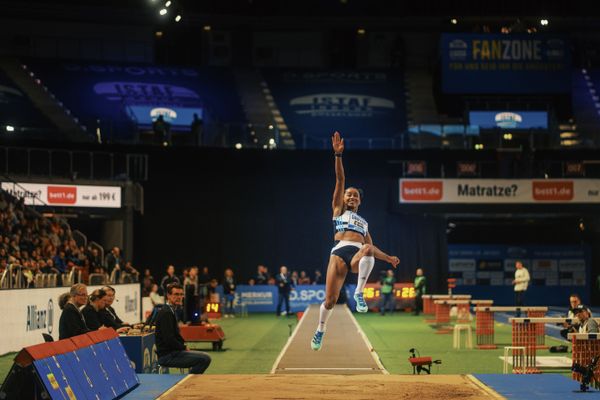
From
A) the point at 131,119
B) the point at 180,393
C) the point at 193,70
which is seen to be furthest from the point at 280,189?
the point at 180,393

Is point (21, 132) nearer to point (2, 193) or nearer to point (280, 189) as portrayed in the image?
point (2, 193)

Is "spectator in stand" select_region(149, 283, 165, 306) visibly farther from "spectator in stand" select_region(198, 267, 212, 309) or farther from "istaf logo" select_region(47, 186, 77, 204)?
"istaf logo" select_region(47, 186, 77, 204)

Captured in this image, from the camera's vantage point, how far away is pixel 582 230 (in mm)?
38938

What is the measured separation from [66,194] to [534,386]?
21.3 metres

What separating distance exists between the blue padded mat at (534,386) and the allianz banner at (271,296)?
2243 centimetres

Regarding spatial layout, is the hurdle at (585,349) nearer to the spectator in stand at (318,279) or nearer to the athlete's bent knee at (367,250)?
the athlete's bent knee at (367,250)

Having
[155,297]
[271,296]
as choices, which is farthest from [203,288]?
[271,296]

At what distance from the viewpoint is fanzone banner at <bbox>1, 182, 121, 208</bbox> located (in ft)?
92.1

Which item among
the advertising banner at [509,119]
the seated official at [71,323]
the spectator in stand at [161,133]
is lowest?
the seated official at [71,323]

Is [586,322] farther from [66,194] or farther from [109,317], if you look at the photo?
[66,194]

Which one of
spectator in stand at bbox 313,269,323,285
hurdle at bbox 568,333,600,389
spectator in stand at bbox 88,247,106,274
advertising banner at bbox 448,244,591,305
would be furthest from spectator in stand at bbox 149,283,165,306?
advertising banner at bbox 448,244,591,305

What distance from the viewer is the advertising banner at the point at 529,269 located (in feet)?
127

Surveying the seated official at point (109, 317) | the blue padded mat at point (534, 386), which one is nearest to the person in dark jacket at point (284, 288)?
the seated official at point (109, 317)

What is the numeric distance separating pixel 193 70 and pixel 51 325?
23.1 meters
